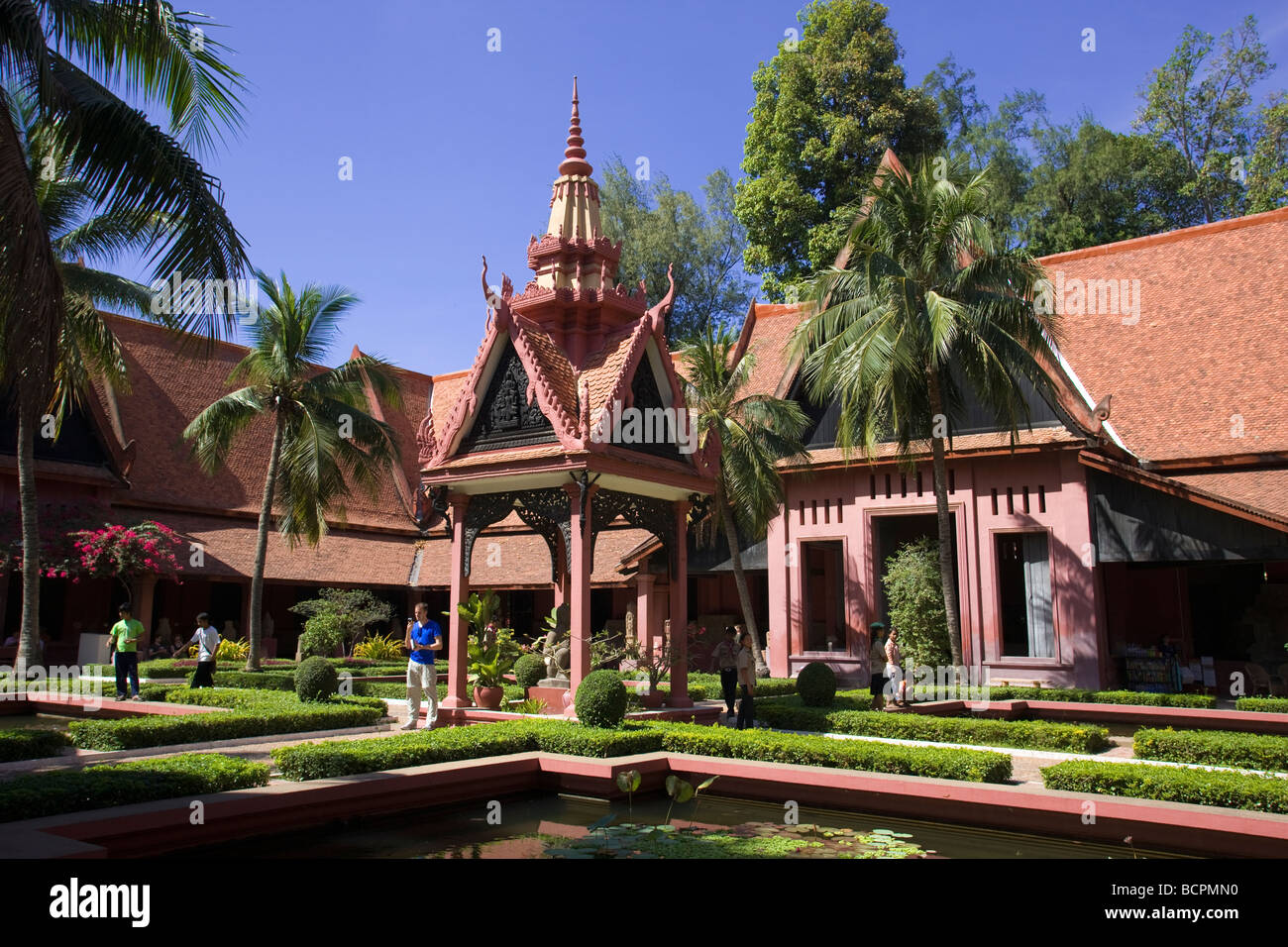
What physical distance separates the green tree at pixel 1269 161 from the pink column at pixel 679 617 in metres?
28.0

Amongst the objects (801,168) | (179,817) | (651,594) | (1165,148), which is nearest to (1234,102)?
(1165,148)

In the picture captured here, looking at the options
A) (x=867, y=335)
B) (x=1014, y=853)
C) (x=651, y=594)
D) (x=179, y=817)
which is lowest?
(x=1014, y=853)

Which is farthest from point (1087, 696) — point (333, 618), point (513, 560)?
point (333, 618)

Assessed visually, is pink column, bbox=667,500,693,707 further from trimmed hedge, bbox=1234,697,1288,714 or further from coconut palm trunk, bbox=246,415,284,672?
coconut palm trunk, bbox=246,415,284,672

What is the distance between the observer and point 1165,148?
36188 mm

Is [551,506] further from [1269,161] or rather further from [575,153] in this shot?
[1269,161]

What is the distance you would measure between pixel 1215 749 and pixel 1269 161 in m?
29.9

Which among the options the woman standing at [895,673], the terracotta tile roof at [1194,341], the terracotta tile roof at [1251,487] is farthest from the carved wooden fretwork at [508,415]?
the terracotta tile roof at [1194,341]

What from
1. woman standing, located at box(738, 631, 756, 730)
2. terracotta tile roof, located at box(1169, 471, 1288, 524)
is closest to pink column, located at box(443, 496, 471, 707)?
woman standing, located at box(738, 631, 756, 730)

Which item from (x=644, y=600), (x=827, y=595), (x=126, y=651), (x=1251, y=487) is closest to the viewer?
(x=126, y=651)
